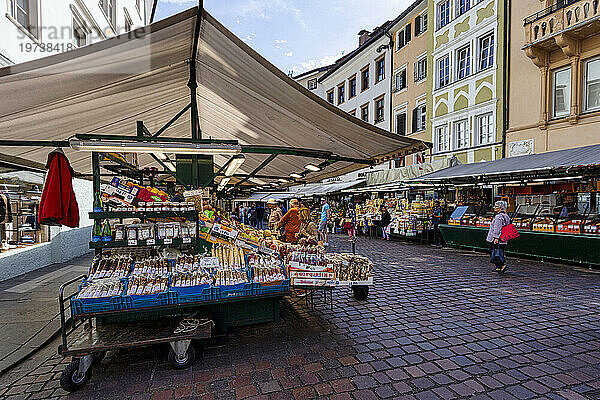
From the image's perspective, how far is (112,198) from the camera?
4.20 metres

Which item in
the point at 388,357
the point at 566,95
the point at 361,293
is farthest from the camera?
the point at 566,95

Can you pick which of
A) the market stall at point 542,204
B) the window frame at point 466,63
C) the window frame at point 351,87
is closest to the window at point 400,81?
the window frame at point 466,63

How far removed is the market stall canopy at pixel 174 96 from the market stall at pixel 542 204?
21.3ft

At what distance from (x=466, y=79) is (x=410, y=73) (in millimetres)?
5065

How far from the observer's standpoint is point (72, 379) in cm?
328

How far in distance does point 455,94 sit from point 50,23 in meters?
16.2

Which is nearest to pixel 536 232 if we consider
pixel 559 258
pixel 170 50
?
pixel 559 258

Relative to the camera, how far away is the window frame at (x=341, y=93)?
28.4 m

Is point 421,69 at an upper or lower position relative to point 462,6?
lower

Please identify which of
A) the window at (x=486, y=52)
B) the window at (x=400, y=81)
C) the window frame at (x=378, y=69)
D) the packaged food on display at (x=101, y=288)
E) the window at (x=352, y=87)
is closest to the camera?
the packaged food on display at (x=101, y=288)

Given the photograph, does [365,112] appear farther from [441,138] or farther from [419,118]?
[441,138]

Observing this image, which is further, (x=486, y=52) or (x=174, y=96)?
(x=486, y=52)

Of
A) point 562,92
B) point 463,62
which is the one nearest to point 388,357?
point 562,92

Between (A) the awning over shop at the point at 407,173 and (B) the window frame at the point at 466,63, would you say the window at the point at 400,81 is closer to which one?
(B) the window frame at the point at 466,63
